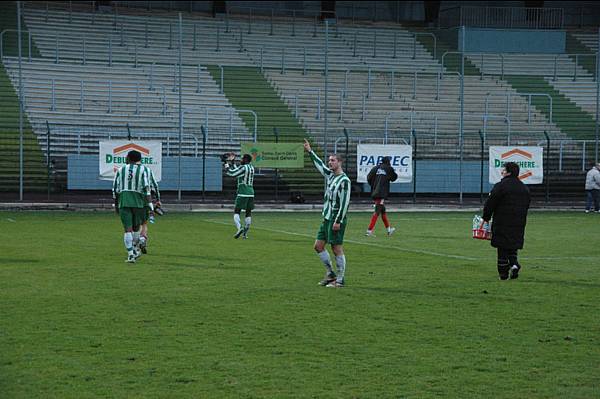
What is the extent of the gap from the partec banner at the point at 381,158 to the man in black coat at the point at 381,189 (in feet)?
33.6

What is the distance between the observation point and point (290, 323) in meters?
11.2

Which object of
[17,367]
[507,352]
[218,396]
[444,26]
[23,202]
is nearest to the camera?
[218,396]

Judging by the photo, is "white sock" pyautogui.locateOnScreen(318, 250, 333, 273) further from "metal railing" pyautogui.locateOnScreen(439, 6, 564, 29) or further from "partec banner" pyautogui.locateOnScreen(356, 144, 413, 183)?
"metal railing" pyautogui.locateOnScreen(439, 6, 564, 29)

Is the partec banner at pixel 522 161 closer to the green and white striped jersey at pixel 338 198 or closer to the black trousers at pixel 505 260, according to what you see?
the black trousers at pixel 505 260

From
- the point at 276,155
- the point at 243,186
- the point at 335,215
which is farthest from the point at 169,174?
the point at 335,215

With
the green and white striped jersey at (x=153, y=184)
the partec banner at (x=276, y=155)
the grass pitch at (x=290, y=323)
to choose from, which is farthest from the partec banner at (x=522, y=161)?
the green and white striped jersey at (x=153, y=184)

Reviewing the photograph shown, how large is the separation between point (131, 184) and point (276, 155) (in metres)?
18.2

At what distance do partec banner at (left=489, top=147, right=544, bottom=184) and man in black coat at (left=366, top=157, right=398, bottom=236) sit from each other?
478 inches

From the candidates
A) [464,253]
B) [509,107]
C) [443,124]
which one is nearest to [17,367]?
[464,253]

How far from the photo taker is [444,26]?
5453 centimetres

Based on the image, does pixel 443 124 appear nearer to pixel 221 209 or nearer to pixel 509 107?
pixel 509 107

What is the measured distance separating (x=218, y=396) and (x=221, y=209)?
25924mm

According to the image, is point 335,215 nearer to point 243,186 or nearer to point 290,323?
point 290,323

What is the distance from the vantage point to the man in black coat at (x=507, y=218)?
15141 millimetres
